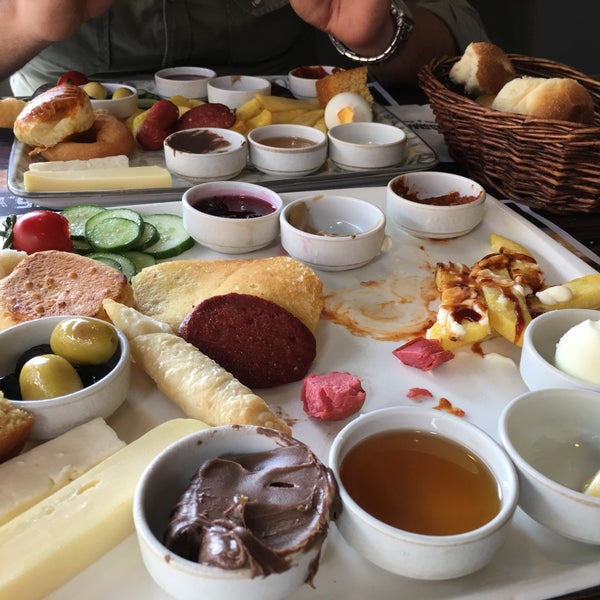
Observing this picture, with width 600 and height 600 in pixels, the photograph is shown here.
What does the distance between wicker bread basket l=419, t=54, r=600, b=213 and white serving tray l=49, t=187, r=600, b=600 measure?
0.63ft

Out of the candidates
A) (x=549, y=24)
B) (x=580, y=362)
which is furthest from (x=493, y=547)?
(x=549, y=24)

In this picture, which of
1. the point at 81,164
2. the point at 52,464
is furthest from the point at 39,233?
the point at 52,464

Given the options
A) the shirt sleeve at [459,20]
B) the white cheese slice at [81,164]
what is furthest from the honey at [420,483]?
the shirt sleeve at [459,20]

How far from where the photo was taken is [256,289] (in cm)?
188

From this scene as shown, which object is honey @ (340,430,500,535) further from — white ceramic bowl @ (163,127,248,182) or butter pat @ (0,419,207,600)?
white ceramic bowl @ (163,127,248,182)

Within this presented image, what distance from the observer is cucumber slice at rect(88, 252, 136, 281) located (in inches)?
80.5

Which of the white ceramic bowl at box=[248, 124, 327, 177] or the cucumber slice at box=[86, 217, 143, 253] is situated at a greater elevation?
the white ceramic bowl at box=[248, 124, 327, 177]

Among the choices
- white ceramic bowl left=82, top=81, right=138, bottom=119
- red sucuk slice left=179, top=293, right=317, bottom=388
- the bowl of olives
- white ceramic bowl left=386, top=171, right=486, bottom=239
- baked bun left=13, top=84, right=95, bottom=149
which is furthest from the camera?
white ceramic bowl left=82, top=81, right=138, bottom=119

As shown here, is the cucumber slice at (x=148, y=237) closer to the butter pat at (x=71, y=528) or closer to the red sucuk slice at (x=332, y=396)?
the red sucuk slice at (x=332, y=396)

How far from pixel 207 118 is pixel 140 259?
1107 millimetres

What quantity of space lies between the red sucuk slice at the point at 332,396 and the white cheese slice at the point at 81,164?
151 cm

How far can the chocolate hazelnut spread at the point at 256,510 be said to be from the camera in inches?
40.4

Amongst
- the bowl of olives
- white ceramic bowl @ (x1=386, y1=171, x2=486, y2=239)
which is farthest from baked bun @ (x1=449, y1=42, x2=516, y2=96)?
Answer: the bowl of olives

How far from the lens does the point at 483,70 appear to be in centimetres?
273
